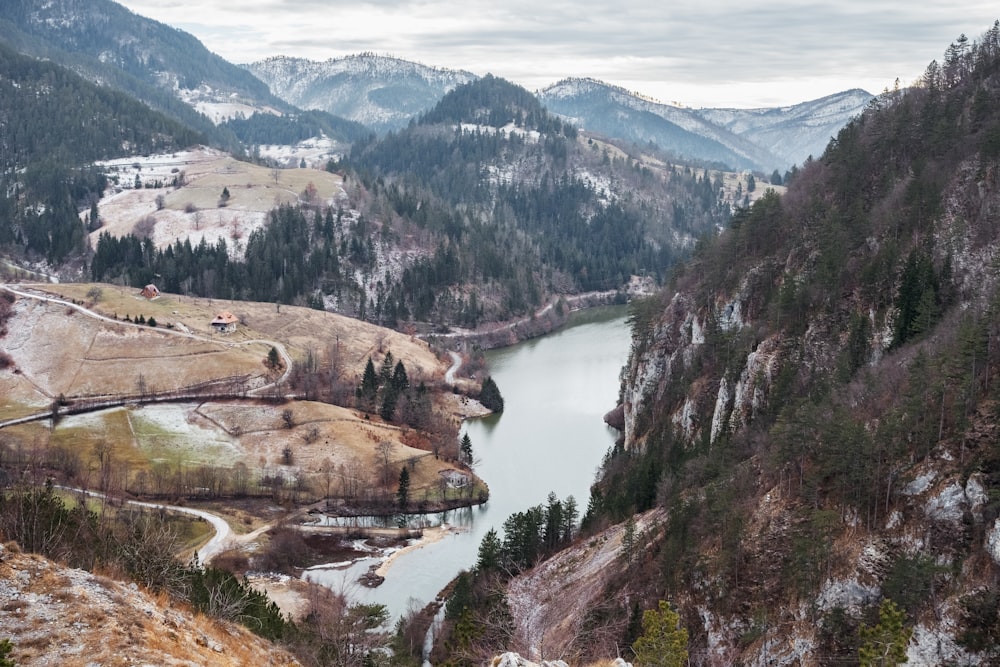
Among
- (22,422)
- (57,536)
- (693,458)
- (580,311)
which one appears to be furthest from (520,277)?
(57,536)

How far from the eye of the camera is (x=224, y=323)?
124 meters

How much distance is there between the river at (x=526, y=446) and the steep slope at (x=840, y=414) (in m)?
7.77

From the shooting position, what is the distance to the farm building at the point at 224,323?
12312 centimetres

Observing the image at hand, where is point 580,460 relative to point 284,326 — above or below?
below

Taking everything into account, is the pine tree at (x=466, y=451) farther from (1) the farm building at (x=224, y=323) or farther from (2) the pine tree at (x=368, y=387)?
(1) the farm building at (x=224, y=323)

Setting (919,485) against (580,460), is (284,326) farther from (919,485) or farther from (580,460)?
(919,485)

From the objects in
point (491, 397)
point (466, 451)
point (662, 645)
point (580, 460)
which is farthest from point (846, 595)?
point (491, 397)

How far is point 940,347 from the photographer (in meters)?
46.0

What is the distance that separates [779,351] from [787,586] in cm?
2621

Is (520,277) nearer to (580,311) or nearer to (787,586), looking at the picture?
(580,311)

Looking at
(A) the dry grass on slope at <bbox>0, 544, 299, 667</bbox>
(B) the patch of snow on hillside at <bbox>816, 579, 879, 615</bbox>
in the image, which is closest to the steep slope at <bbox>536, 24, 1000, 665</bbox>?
(B) the patch of snow on hillside at <bbox>816, 579, 879, 615</bbox>

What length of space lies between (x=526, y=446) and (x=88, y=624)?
80.4m

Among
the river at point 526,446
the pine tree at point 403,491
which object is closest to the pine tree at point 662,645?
the river at point 526,446

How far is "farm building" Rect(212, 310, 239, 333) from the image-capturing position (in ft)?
404
